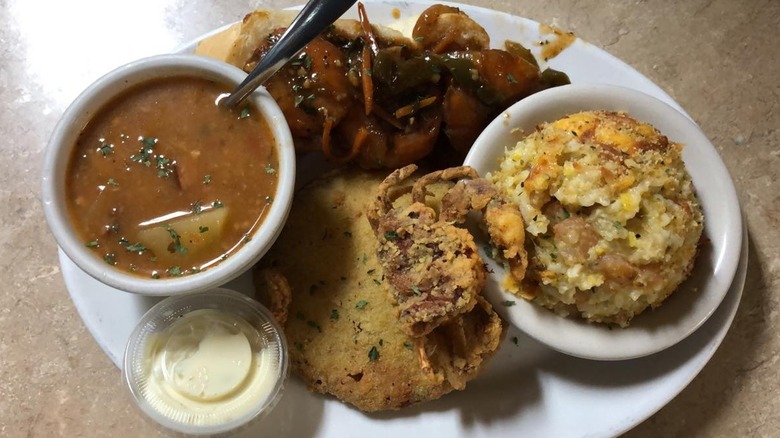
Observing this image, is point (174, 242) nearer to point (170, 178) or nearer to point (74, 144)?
point (170, 178)

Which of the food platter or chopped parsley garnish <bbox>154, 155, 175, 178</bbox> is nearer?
chopped parsley garnish <bbox>154, 155, 175, 178</bbox>

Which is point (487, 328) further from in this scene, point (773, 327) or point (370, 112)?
point (773, 327)

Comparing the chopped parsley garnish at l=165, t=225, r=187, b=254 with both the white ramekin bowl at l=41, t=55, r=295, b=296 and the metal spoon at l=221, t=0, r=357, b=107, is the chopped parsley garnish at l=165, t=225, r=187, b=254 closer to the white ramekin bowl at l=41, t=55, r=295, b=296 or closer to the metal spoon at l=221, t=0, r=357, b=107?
the white ramekin bowl at l=41, t=55, r=295, b=296

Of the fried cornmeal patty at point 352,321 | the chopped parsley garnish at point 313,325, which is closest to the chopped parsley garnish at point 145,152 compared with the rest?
the fried cornmeal patty at point 352,321

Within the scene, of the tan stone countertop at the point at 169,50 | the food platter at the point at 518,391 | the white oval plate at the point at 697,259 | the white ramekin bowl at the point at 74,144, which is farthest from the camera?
the tan stone countertop at the point at 169,50

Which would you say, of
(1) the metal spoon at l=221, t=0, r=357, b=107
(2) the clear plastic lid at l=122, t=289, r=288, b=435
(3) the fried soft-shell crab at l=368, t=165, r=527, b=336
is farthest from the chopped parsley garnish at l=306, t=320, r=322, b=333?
(1) the metal spoon at l=221, t=0, r=357, b=107

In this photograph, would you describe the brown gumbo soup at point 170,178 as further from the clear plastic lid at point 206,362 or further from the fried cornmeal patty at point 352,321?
the fried cornmeal patty at point 352,321
